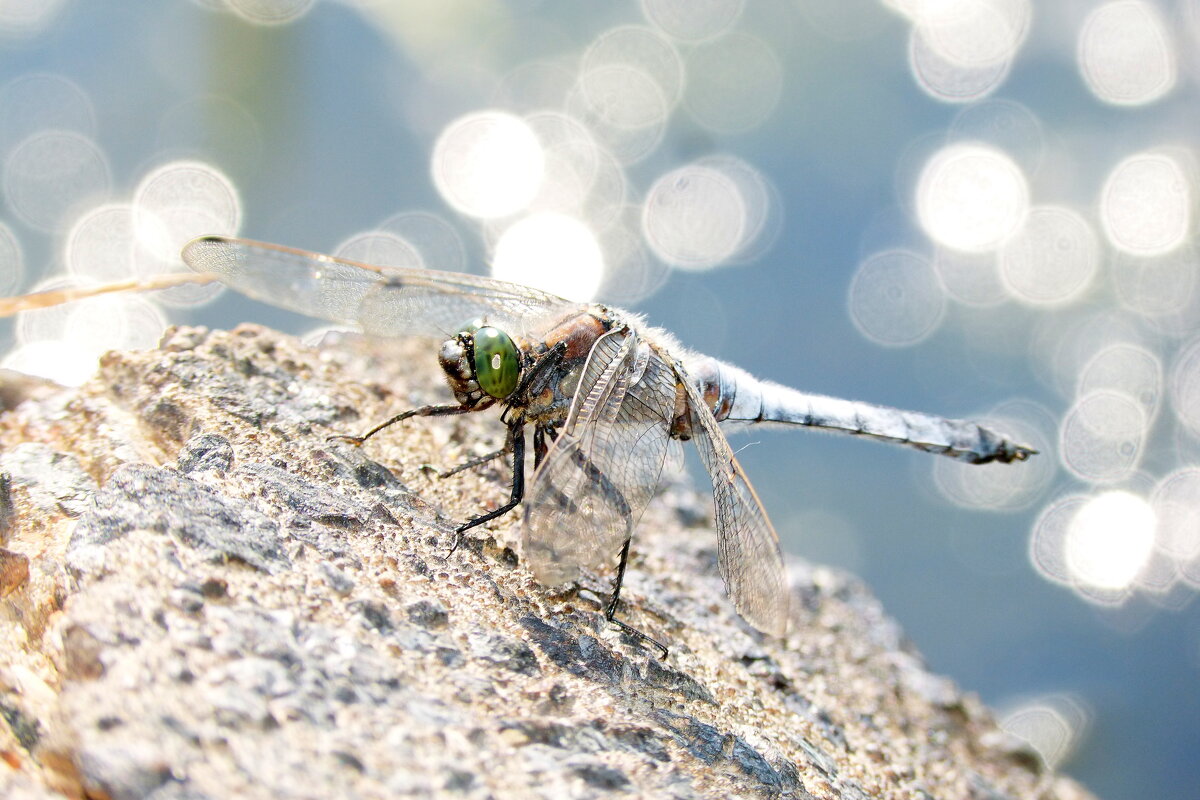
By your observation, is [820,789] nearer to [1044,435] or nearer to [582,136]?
[1044,435]

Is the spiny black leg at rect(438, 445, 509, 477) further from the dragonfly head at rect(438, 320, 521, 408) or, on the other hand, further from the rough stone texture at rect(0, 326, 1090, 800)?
the dragonfly head at rect(438, 320, 521, 408)

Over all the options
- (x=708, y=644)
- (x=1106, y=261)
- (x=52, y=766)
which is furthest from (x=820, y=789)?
(x=1106, y=261)

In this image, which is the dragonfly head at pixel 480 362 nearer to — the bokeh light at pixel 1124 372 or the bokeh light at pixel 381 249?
the bokeh light at pixel 381 249

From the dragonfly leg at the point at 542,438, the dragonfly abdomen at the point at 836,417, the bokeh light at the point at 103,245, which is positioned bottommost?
the dragonfly leg at the point at 542,438

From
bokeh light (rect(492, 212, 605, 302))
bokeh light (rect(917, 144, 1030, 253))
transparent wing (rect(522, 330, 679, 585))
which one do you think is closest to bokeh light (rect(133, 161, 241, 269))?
bokeh light (rect(492, 212, 605, 302))

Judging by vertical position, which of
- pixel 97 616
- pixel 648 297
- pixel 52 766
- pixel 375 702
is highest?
pixel 648 297

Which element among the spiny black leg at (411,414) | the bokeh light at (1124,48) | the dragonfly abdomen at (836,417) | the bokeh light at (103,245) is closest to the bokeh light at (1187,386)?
the bokeh light at (1124,48)

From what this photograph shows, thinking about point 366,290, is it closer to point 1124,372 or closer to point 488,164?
point 488,164
